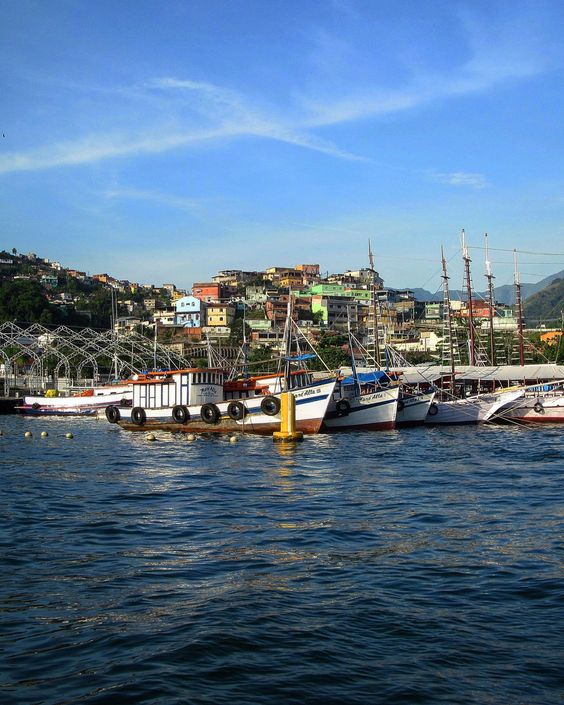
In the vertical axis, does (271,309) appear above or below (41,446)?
above

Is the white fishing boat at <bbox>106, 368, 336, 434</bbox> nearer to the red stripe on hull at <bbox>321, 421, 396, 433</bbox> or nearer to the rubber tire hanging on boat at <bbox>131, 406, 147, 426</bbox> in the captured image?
the rubber tire hanging on boat at <bbox>131, 406, 147, 426</bbox>

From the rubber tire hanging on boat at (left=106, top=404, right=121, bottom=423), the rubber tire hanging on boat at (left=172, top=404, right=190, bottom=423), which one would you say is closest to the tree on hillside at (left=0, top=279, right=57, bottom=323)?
the rubber tire hanging on boat at (left=106, top=404, right=121, bottom=423)

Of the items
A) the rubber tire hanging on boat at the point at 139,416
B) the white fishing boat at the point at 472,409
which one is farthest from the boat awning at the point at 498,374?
the rubber tire hanging on boat at the point at 139,416

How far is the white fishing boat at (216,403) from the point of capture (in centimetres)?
4059

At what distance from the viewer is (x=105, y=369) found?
4427 inches

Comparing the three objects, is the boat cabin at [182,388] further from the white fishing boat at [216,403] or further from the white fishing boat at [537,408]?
the white fishing boat at [537,408]

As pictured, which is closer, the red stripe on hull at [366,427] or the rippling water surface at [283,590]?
the rippling water surface at [283,590]

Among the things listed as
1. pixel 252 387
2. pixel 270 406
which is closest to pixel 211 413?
pixel 270 406

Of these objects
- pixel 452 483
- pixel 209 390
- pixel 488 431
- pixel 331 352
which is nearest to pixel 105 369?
pixel 331 352

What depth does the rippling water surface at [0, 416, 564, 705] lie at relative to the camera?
334 inches

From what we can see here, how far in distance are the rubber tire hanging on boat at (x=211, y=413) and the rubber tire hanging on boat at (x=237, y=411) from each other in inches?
29.4

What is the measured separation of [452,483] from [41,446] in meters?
22.8

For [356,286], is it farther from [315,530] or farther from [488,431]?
[315,530]

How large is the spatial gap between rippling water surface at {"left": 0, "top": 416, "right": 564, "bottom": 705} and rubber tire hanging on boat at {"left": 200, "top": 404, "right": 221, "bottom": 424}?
17878mm
